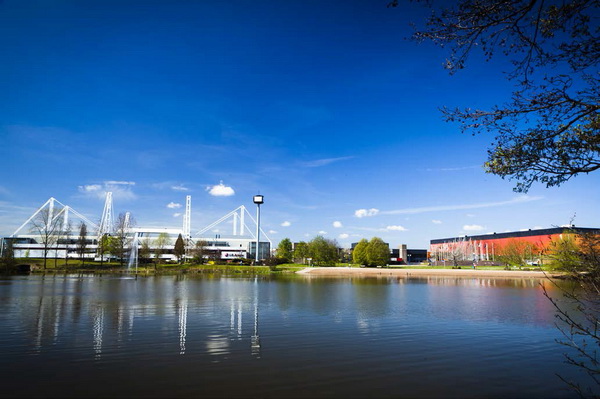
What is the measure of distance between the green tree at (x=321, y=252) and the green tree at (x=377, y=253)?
11.1m

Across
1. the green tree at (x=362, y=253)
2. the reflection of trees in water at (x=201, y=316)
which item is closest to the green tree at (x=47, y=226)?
the reflection of trees in water at (x=201, y=316)

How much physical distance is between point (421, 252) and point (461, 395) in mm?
175926

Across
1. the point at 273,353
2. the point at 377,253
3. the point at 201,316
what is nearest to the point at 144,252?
the point at 377,253

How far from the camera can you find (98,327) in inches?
554

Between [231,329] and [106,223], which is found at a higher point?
[106,223]

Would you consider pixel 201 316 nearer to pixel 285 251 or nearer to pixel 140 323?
pixel 140 323

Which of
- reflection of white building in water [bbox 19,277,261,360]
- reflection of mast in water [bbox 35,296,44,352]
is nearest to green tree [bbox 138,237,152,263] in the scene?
reflection of white building in water [bbox 19,277,261,360]

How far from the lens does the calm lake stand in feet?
26.7

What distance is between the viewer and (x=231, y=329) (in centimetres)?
1439

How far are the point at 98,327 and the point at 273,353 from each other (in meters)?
7.48

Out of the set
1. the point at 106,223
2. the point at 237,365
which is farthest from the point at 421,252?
the point at 237,365

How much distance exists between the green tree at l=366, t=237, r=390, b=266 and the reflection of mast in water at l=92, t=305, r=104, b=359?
73221 mm

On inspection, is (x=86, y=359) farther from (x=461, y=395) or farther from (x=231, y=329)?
(x=461, y=395)

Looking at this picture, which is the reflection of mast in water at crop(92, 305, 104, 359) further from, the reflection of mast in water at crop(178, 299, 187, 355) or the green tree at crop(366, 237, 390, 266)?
the green tree at crop(366, 237, 390, 266)
